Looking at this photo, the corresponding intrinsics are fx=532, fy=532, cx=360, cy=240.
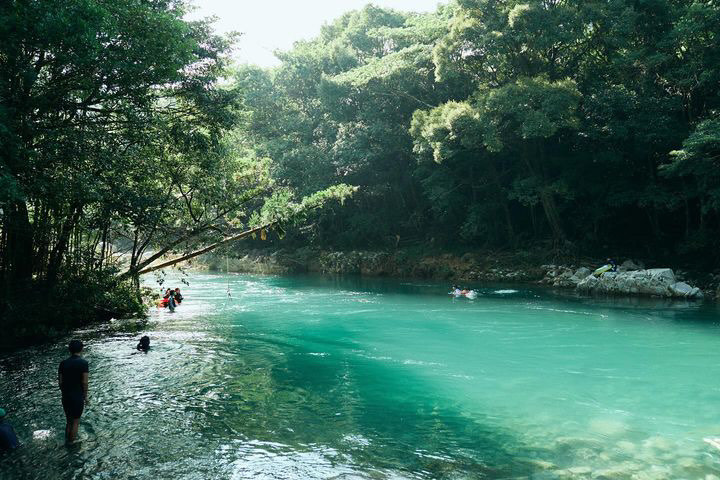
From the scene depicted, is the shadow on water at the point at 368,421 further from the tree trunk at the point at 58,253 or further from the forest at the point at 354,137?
the tree trunk at the point at 58,253

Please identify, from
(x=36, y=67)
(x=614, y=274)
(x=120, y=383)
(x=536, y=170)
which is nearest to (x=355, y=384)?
(x=120, y=383)

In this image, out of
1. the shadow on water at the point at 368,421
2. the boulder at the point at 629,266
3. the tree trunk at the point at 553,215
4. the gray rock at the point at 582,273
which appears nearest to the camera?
the shadow on water at the point at 368,421

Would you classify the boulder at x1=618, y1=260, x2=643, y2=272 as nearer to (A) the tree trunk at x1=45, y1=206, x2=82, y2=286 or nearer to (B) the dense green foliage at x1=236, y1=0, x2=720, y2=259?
(B) the dense green foliage at x1=236, y1=0, x2=720, y2=259

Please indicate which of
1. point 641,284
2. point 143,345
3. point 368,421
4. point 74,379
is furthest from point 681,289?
point 74,379

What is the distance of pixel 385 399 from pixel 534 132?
604 inches

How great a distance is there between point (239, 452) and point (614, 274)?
65.1 feet

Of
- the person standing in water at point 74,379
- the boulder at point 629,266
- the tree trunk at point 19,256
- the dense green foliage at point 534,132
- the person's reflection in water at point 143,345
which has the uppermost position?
the dense green foliage at point 534,132

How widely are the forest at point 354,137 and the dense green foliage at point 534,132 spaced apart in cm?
11

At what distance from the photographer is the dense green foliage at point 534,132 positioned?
69.2 feet

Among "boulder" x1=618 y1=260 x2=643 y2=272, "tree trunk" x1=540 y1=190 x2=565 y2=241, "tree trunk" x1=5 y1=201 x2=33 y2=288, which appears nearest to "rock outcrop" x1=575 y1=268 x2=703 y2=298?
"boulder" x1=618 y1=260 x2=643 y2=272

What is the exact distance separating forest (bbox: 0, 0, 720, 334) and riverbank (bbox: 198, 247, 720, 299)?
1.23 meters

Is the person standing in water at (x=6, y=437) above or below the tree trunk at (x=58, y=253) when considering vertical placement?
below

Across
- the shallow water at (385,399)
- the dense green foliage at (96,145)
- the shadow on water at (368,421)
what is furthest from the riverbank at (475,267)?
the shadow on water at (368,421)

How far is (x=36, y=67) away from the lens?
10.4 m
